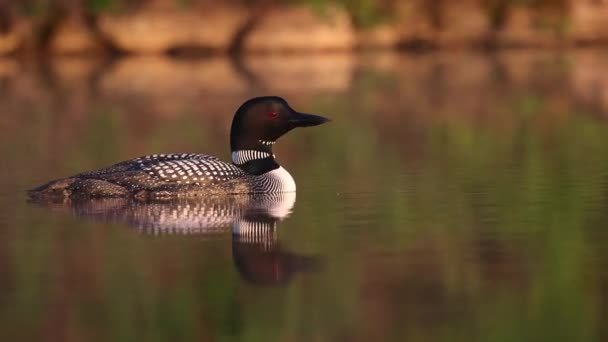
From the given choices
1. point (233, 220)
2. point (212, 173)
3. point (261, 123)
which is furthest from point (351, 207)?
point (261, 123)

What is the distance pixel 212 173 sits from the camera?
9.66 metres

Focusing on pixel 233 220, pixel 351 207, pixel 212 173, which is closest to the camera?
pixel 233 220

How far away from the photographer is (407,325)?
5512mm

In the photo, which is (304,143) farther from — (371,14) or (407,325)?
(371,14)

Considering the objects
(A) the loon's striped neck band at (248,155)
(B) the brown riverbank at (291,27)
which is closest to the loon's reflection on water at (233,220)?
(A) the loon's striped neck band at (248,155)

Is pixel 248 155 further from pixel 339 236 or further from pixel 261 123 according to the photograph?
pixel 339 236

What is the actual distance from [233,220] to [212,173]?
3.56 ft

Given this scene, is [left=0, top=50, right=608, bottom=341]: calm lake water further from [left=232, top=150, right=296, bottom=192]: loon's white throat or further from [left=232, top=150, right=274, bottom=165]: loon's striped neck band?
[left=232, top=150, right=274, bottom=165]: loon's striped neck band

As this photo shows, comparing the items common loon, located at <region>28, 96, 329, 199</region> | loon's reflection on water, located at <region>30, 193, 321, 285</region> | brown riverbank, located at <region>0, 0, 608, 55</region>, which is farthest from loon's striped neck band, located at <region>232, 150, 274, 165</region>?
brown riverbank, located at <region>0, 0, 608, 55</region>

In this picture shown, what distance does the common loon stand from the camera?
9641 millimetres

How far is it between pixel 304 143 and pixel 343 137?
1.36ft

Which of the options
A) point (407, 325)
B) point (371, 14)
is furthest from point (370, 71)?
point (407, 325)

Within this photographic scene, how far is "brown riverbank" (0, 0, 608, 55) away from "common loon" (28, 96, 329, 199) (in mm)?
22273

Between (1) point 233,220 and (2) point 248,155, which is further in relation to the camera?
(2) point 248,155
